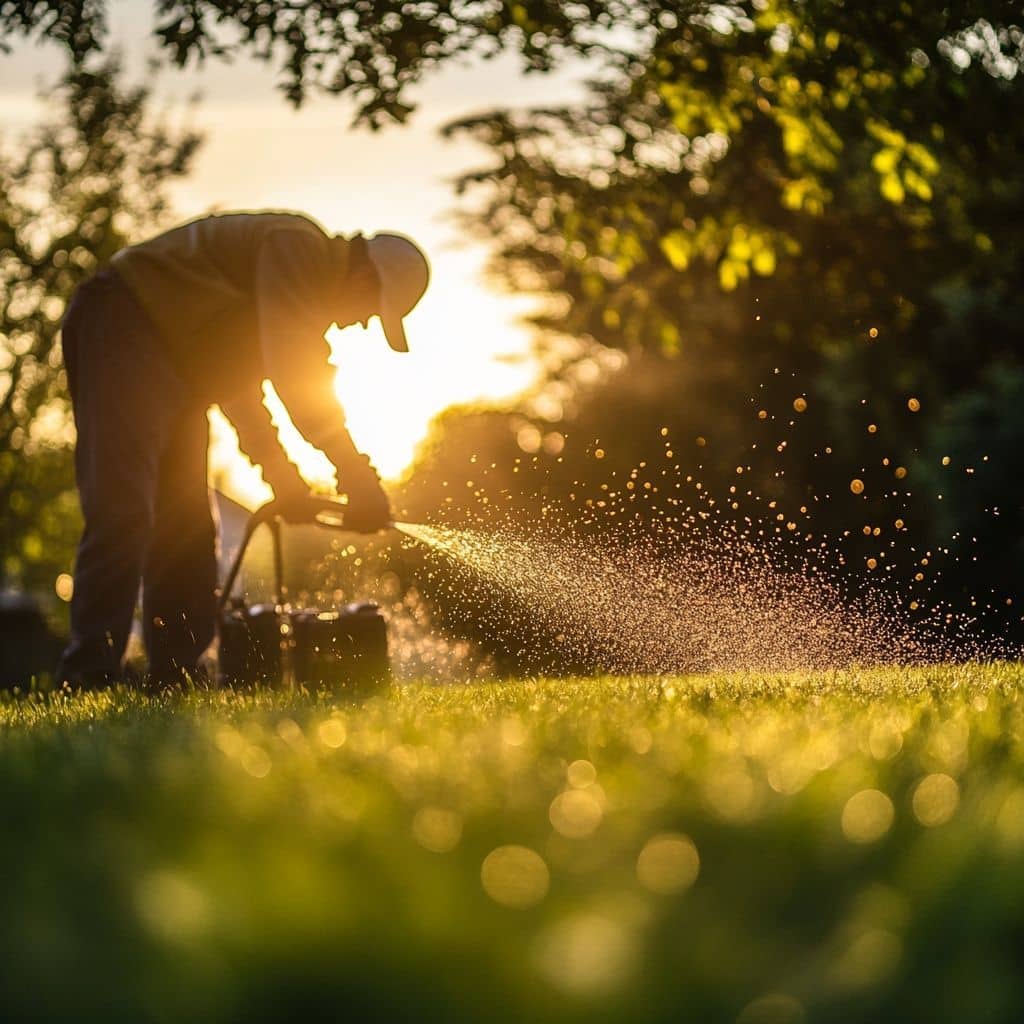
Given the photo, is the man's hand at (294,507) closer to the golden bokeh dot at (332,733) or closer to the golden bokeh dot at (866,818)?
the golden bokeh dot at (332,733)

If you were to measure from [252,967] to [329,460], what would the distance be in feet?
12.8

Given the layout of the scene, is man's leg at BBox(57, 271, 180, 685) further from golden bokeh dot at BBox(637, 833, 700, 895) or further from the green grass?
golden bokeh dot at BBox(637, 833, 700, 895)

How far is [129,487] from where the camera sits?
219 inches

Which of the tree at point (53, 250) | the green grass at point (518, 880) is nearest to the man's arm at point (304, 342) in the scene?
the green grass at point (518, 880)

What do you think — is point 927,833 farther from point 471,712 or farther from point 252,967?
point 471,712

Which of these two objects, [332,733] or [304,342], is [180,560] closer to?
[304,342]

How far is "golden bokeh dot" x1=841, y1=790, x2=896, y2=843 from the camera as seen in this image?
1.66 metres

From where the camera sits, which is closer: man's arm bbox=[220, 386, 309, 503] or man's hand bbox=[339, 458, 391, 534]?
man's hand bbox=[339, 458, 391, 534]

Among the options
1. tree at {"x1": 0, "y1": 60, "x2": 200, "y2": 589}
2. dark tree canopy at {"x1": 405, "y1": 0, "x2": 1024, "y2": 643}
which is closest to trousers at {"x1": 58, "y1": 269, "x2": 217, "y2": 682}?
dark tree canopy at {"x1": 405, "y1": 0, "x2": 1024, "y2": 643}

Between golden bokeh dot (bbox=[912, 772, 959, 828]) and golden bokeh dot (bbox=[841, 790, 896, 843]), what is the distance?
4 cm

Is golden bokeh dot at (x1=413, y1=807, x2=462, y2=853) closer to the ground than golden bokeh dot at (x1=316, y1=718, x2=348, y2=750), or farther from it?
farther from it

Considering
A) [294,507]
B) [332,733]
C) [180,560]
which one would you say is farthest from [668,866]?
[180,560]

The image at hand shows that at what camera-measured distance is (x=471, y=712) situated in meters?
3.88

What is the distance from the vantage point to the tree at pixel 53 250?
2262 centimetres
